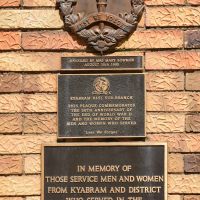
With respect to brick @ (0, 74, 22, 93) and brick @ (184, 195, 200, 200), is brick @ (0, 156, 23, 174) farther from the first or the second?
brick @ (184, 195, 200, 200)

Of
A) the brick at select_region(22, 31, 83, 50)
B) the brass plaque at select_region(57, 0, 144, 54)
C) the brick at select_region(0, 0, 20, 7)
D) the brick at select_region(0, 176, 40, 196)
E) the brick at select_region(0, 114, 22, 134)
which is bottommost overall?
the brick at select_region(0, 176, 40, 196)

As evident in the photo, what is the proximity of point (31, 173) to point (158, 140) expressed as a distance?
1.24 metres

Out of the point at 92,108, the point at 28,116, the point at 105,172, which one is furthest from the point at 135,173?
the point at 28,116

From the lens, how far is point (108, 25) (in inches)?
229

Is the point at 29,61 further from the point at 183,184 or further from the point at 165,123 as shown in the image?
the point at 183,184

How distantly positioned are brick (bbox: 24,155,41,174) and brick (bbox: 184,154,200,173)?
1.39 meters

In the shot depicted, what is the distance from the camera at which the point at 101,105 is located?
5.73 meters

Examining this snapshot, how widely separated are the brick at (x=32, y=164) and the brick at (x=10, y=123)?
279 millimetres

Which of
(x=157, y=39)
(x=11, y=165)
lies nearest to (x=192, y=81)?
(x=157, y=39)

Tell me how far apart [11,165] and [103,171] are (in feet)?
2.87

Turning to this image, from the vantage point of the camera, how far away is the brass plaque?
5746 mm

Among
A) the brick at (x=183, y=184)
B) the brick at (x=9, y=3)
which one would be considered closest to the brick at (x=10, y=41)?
the brick at (x=9, y=3)

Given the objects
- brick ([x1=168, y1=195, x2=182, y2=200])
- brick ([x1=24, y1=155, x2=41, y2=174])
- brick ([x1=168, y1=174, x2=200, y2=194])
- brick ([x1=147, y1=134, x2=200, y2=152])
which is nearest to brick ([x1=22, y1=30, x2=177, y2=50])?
brick ([x1=147, y1=134, x2=200, y2=152])

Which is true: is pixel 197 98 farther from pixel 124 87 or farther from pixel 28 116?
pixel 28 116
